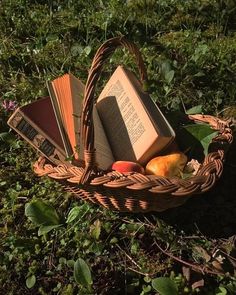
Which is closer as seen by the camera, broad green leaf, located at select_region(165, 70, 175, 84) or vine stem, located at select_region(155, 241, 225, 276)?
vine stem, located at select_region(155, 241, 225, 276)

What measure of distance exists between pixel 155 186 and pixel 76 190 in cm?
42

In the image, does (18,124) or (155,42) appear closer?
(18,124)

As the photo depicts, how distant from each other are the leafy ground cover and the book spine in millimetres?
248

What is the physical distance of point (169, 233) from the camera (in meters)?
2.20

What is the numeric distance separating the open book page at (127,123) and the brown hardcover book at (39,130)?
0.26m

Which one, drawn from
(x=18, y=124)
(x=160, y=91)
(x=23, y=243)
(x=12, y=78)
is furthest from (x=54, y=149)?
(x=12, y=78)

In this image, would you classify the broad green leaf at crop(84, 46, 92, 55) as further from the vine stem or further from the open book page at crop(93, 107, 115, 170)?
the vine stem

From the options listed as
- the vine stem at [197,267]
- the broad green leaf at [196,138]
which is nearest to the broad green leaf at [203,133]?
the broad green leaf at [196,138]

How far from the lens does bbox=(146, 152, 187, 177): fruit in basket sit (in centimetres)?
211

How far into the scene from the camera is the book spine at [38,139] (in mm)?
2229

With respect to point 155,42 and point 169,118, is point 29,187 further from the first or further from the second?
point 155,42

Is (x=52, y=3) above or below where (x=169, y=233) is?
Result: above

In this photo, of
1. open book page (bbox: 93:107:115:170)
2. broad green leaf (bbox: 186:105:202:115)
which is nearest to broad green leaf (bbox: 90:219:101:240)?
open book page (bbox: 93:107:115:170)

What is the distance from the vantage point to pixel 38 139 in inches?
88.5
